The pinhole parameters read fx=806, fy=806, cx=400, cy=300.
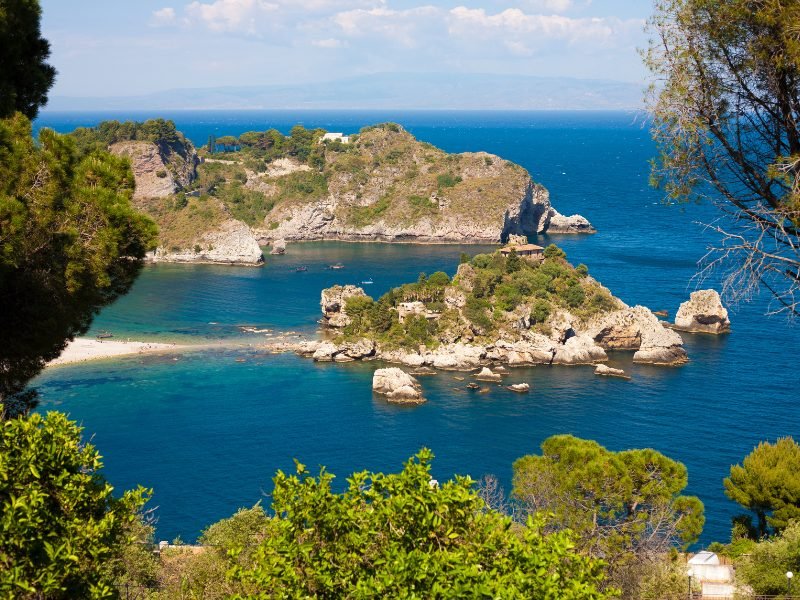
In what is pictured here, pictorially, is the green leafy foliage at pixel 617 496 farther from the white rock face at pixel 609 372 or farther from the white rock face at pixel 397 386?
the white rock face at pixel 609 372

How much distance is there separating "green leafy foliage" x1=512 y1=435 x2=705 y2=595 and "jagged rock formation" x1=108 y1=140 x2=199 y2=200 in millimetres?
93355

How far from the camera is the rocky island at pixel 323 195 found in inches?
4075

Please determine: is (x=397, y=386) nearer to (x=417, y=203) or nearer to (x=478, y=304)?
(x=478, y=304)

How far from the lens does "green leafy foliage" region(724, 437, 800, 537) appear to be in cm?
2184

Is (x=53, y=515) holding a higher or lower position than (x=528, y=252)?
higher

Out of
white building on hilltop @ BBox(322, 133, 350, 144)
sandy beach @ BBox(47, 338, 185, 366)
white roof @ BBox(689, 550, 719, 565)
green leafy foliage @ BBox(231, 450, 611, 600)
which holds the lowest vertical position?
sandy beach @ BBox(47, 338, 185, 366)

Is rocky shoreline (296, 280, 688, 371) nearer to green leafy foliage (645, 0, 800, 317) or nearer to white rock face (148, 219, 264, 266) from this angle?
white rock face (148, 219, 264, 266)

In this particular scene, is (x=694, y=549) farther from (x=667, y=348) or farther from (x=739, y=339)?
(x=739, y=339)

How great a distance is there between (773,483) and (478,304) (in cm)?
4071

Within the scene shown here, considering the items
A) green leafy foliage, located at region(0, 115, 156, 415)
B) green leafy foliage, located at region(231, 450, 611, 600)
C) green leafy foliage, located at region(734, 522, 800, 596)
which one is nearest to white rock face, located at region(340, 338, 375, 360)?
green leafy foliage, located at region(734, 522, 800, 596)

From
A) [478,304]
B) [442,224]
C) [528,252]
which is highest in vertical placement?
[528,252]

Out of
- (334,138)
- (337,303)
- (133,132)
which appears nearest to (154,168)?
(133,132)

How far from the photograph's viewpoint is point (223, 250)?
3910 inches

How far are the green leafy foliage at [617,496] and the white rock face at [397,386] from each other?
30136mm
